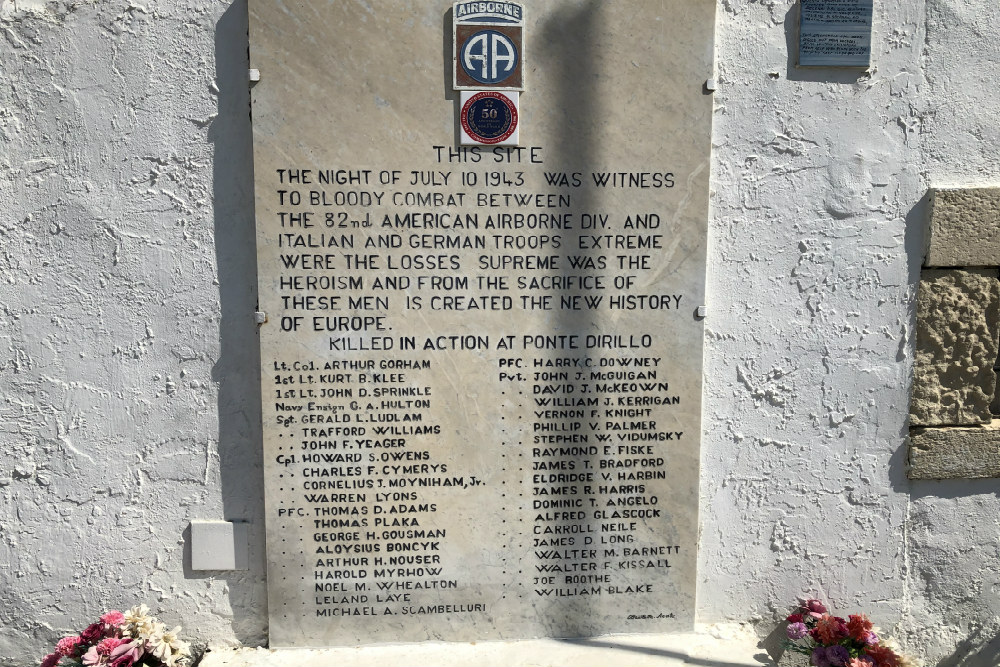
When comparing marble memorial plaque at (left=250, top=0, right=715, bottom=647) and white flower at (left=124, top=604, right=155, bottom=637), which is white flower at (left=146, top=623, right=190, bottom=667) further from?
marble memorial plaque at (left=250, top=0, right=715, bottom=647)

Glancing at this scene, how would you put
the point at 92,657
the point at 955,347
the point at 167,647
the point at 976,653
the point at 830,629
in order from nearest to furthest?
→ the point at 92,657 < the point at 167,647 < the point at 830,629 < the point at 955,347 < the point at 976,653

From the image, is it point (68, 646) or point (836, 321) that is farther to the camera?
point (836, 321)

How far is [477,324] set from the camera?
2510mm

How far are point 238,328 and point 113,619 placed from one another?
1136mm

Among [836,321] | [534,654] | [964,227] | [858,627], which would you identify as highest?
[964,227]

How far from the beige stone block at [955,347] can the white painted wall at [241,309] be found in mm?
75

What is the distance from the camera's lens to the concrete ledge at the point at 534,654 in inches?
99.8

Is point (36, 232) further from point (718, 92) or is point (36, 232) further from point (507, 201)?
point (718, 92)

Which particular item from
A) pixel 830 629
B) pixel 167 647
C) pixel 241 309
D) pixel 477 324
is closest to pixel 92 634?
pixel 167 647

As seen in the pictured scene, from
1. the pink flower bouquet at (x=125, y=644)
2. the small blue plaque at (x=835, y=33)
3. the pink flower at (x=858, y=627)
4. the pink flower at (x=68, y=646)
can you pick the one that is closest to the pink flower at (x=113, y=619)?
the pink flower bouquet at (x=125, y=644)

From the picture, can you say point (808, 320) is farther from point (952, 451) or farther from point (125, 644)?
point (125, 644)

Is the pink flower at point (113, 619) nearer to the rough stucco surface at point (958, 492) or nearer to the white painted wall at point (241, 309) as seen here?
the white painted wall at point (241, 309)

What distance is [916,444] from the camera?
8.82ft

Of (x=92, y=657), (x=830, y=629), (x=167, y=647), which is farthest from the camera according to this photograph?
A: (x=830, y=629)
